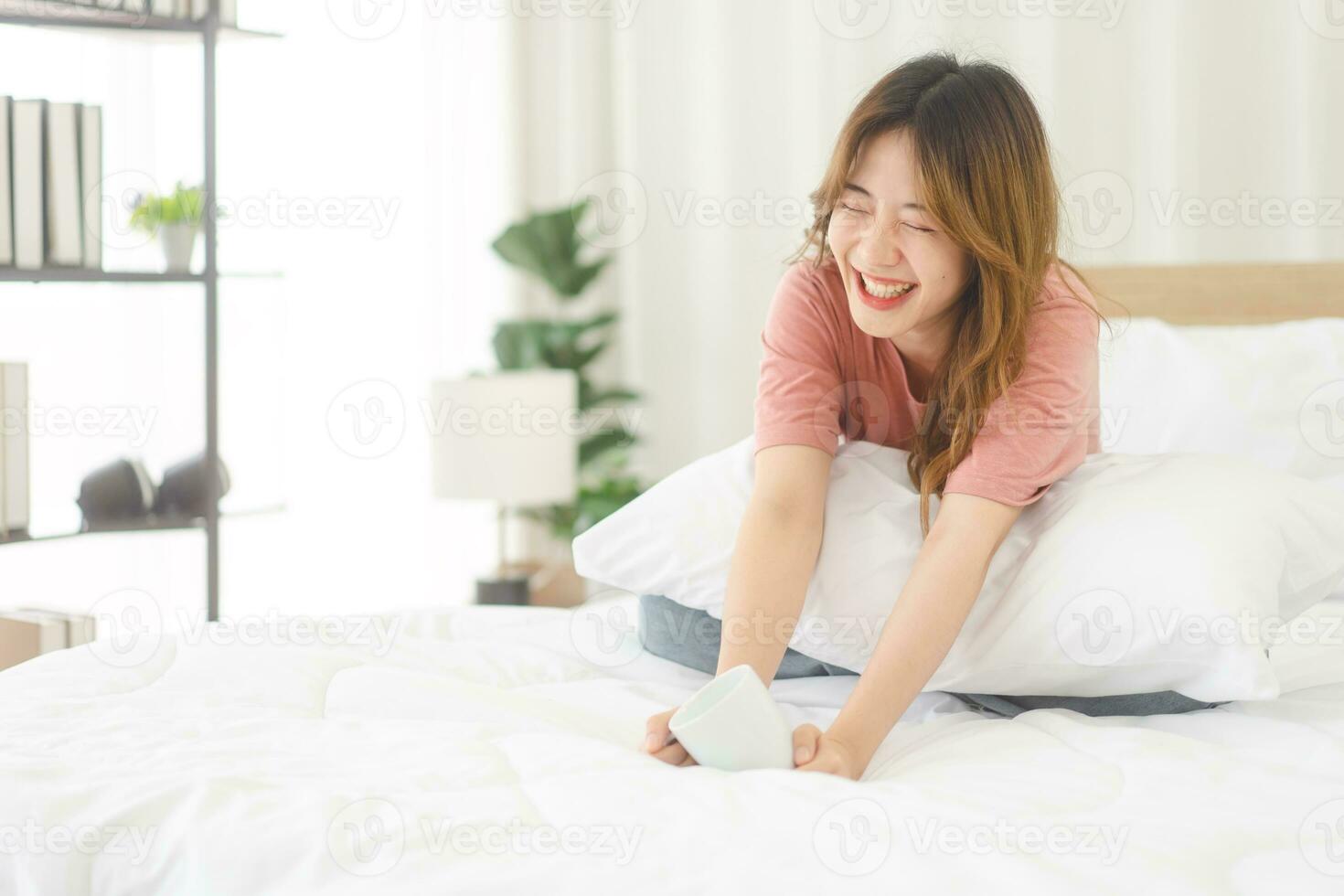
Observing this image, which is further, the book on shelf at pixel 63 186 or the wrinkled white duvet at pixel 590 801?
the book on shelf at pixel 63 186

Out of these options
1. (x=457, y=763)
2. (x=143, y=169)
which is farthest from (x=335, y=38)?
(x=457, y=763)

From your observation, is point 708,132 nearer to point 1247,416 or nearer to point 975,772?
point 1247,416

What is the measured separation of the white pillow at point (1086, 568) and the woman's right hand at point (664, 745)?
207 millimetres

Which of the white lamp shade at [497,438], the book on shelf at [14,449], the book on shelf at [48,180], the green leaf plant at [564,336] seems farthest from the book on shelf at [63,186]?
the green leaf plant at [564,336]

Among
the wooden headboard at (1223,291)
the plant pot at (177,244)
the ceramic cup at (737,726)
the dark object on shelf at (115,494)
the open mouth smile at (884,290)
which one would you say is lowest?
the ceramic cup at (737,726)

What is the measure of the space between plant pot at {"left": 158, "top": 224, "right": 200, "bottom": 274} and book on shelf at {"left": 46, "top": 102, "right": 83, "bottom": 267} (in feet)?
0.45

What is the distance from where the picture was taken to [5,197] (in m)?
1.91

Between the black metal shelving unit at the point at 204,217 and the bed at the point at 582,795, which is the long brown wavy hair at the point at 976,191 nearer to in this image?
the bed at the point at 582,795

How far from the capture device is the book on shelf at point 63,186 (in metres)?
1.93

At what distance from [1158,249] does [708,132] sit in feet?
3.39

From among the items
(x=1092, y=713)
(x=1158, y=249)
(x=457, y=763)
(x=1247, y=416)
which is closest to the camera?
(x=457, y=763)

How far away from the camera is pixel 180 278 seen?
2.03 meters

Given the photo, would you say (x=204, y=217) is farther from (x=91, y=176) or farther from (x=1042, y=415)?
(x=1042, y=415)

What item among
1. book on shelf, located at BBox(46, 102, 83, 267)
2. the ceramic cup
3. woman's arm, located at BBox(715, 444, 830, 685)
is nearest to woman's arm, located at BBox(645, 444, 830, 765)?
woman's arm, located at BBox(715, 444, 830, 685)
